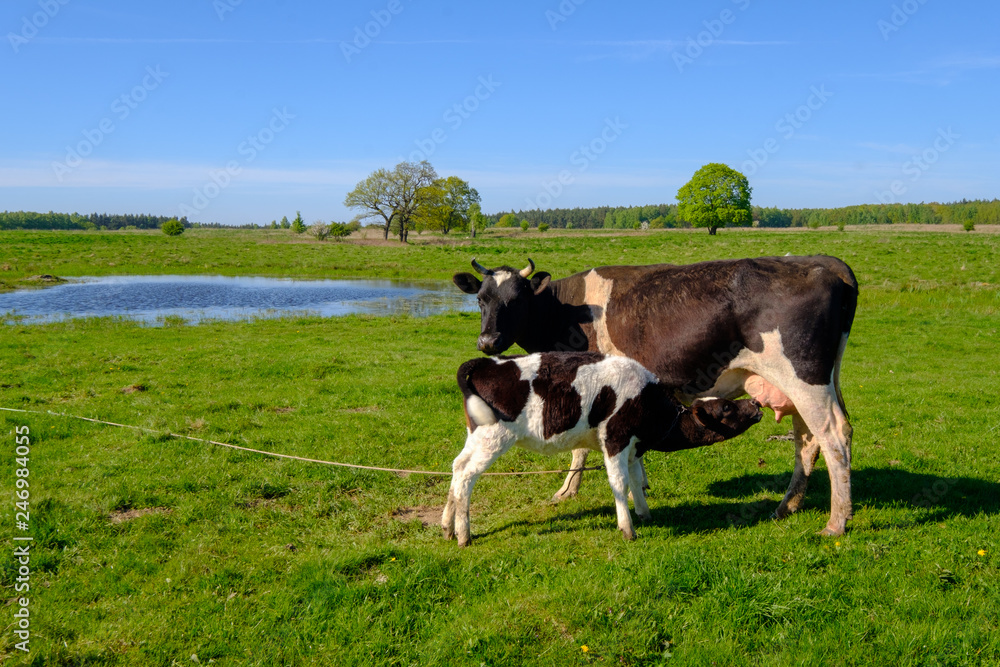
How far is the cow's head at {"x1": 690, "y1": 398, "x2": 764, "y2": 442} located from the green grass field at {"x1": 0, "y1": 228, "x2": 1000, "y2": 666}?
0.95 metres

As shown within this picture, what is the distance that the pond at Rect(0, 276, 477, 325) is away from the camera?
81.3ft

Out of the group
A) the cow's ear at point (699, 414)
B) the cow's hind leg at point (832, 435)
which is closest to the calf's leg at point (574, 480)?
the cow's ear at point (699, 414)

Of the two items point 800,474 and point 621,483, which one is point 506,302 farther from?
point 800,474

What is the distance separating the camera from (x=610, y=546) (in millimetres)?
6012

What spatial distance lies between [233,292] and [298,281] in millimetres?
6205

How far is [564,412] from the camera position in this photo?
6.01 m

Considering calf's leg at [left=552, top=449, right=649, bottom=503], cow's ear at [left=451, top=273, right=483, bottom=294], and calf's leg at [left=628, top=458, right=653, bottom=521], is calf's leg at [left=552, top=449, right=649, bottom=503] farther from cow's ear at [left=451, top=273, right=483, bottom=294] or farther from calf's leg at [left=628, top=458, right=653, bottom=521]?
cow's ear at [left=451, top=273, right=483, bottom=294]

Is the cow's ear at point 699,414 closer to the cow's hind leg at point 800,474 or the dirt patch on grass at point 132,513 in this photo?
the cow's hind leg at point 800,474

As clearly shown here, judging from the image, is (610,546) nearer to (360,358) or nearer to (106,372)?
(360,358)

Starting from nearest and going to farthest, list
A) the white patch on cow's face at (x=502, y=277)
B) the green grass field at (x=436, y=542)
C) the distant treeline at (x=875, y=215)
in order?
1. the green grass field at (x=436, y=542)
2. the white patch on cow's face at (x=502, y=277)
3. the distant treeline at (x=875, y=215)

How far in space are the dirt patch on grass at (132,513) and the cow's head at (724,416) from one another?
564cm

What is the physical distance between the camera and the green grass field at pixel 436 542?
4.58 m

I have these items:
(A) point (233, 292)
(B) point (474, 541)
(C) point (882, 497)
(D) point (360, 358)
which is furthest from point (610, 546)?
(A) point (233, 292)

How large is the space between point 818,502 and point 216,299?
28.0 meters
